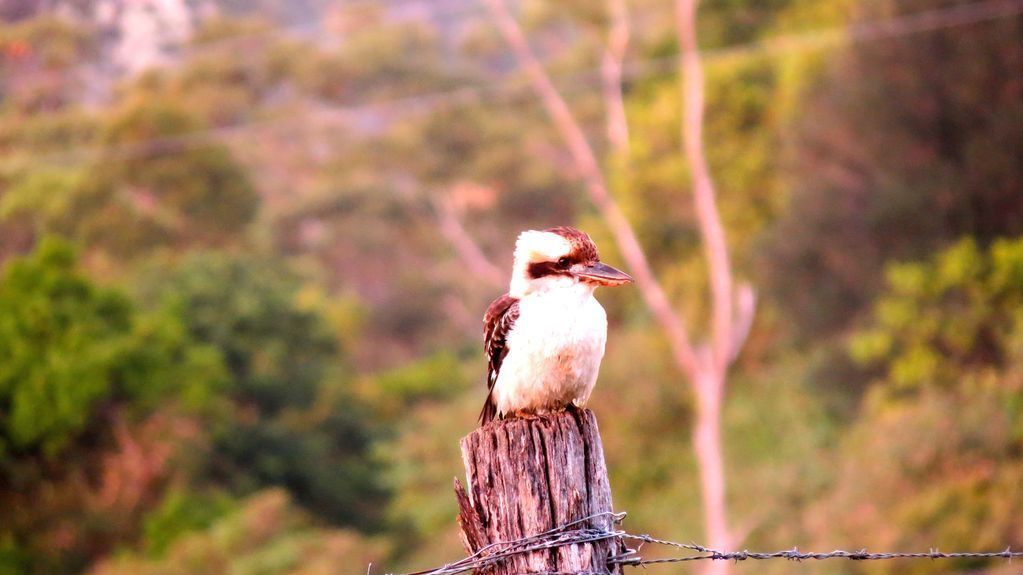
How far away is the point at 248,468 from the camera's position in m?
29.9

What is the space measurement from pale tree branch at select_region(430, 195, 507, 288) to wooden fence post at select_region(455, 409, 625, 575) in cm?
3574

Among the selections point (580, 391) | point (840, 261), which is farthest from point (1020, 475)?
point (580, 391)

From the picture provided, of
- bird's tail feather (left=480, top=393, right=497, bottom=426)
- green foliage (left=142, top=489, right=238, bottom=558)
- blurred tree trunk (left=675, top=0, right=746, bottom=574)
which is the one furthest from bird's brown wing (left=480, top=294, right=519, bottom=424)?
green foliage (left=142, top=489, right=238, bottom=558)

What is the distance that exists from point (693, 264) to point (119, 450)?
12.0 metres

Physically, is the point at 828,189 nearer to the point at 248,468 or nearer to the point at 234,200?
the point at 248,468

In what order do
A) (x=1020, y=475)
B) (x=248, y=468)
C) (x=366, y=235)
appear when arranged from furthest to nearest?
1. (x=366, y=235)
2. (x=248, y=468)
3. (x=1020, y=475)

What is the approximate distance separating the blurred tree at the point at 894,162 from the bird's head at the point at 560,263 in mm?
20014

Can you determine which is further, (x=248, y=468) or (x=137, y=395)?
(x=248, y=468)

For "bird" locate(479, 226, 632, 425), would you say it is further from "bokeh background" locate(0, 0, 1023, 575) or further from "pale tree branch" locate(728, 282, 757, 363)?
"pale tree branch" locate(728, 282, 757, 363)

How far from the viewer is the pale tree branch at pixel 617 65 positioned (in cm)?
3662

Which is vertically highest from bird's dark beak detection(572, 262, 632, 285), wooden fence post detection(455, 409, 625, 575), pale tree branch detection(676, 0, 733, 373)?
pale tree branch detection(676, 0, 733, 373)

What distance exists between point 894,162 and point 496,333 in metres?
21.0

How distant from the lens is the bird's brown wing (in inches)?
225

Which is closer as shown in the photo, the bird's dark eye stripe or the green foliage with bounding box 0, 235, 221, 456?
the bird's dark eye stripe
